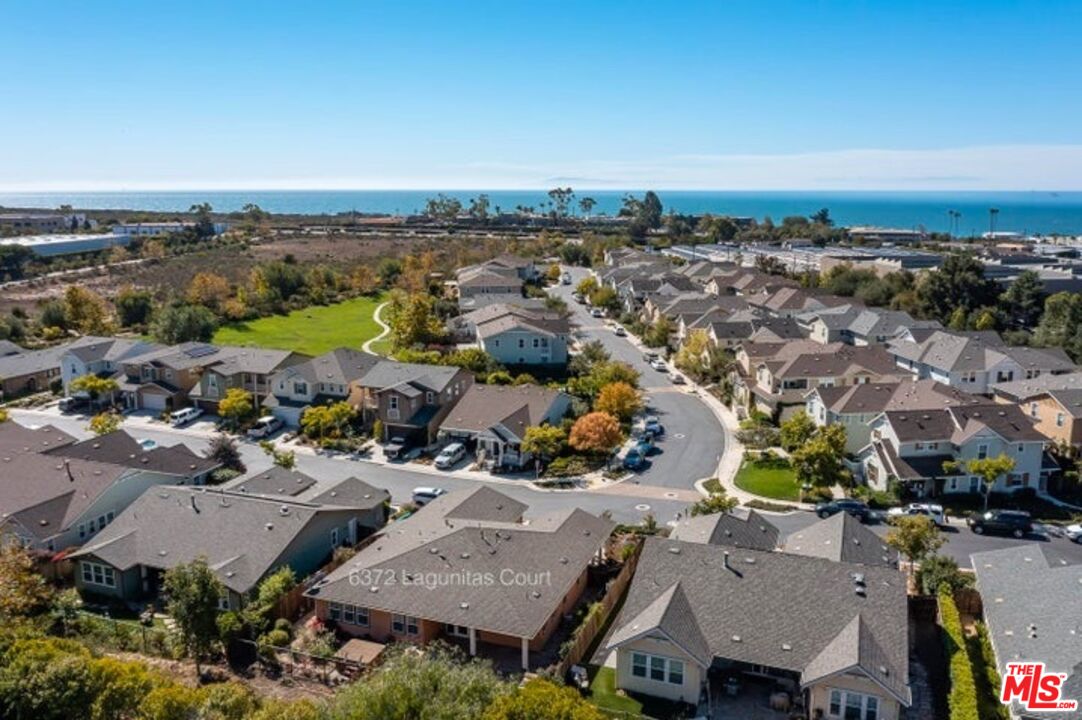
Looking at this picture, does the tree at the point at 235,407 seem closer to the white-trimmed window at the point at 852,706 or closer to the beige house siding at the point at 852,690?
the beige house siding at the point at 852,690

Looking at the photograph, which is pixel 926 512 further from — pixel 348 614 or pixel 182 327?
pixel 182 327

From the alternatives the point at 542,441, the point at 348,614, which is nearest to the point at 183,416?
the point at 542,441

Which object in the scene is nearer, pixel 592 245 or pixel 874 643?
pixel 874 643

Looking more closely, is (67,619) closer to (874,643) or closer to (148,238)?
(874,643)

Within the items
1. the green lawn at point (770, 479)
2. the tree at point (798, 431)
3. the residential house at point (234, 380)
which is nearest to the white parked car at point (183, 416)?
the residential house at point (234, 380)

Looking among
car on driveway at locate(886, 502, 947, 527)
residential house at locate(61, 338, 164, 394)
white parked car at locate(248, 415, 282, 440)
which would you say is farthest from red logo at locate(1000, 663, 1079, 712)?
residential house at locate(61, 338, 164, 394)

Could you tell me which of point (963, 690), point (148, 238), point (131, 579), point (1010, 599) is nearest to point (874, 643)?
point (963, 690)
